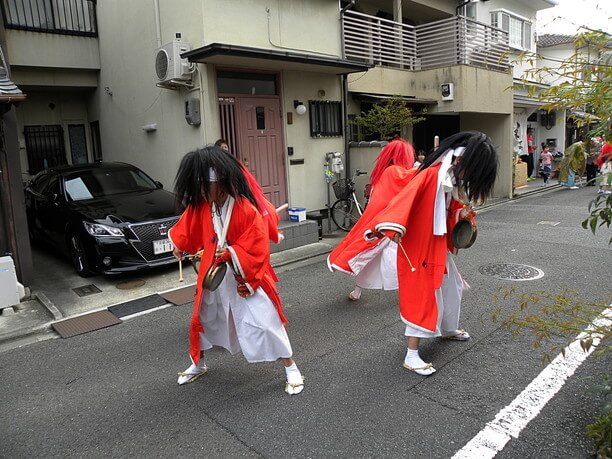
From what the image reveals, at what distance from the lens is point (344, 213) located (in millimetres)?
10227

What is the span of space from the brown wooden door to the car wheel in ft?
10.5

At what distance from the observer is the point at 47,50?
35.5 ft

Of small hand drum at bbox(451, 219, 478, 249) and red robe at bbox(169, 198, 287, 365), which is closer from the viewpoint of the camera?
red robe at bbox(169, 198, 287, 365)

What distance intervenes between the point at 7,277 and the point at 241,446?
420 cm

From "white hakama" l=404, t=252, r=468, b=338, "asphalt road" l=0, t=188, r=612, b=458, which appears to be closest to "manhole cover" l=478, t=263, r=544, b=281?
"asphalt road" l=0, t=188, r=612, b=458

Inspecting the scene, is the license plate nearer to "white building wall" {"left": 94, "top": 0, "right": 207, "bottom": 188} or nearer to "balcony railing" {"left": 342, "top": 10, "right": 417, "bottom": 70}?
"white building wall" {"left": 94, "top": 0, "right": 207, "bottom": 188}

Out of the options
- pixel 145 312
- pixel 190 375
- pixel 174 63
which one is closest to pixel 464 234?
pixel 190 375

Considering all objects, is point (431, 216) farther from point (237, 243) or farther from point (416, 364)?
point (237, 243)

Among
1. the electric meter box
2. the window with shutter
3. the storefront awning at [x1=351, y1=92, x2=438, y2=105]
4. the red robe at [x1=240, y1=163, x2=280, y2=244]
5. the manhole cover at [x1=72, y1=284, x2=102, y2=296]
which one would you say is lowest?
the manhole cover at [x1=72, y1=284, x2=102, y2=296]

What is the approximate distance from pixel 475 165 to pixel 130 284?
512 centimetres

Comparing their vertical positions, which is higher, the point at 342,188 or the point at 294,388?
the point at 342,188

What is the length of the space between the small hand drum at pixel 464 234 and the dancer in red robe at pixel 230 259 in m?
1.55

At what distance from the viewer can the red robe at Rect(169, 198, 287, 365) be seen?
336 centimetres

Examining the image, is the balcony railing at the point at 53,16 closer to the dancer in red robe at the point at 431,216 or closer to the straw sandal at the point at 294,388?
the dancer in red robe at the point at 431,216
